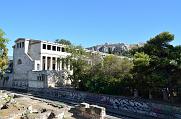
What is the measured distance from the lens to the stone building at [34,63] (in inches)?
3056

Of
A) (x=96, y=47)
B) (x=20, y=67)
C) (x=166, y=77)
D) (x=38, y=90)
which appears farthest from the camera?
(x=96, y=47)

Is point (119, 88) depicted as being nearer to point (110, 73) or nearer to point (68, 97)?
point (110, 73)

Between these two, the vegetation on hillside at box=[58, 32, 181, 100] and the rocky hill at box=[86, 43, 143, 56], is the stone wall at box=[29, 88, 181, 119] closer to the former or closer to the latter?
the vegetation on hillside at box=[58, 32, 181, 100]

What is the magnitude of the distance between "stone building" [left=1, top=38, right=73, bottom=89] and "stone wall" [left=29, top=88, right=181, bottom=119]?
12.4 meters

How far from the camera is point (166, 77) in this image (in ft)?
141

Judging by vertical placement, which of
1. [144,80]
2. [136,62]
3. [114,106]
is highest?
[136,62]

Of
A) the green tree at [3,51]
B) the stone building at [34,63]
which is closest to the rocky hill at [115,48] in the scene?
the stone building at [34,63]

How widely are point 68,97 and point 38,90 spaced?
14.3m

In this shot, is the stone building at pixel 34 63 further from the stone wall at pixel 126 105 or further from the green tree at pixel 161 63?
the green tree at pixel 161 63

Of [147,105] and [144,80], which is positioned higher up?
[144,80]

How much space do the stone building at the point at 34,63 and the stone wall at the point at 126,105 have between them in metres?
12.4

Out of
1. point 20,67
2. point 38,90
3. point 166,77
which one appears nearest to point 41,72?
point 38,90

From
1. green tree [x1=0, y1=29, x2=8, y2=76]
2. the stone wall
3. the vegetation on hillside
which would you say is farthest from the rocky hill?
green tree [x1=0, y1=29, x2=8, y2=76]

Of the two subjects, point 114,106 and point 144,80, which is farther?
point 114,106
